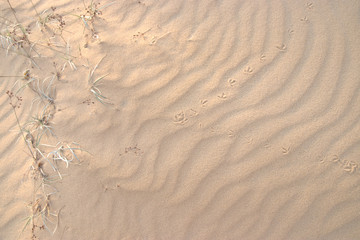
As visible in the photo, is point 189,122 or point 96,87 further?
point 96,87

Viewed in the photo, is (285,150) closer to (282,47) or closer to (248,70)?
(248,70)

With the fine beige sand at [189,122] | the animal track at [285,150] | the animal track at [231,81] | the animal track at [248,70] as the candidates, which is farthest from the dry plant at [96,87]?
the animal track at [285,150]

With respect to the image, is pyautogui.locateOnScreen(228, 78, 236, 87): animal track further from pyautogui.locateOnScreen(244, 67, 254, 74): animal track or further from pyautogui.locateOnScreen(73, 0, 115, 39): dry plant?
pyautogui.locateOnScreen(73, 0, 115, 39): dry plant

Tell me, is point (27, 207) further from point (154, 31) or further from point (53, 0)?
point (53, 0)

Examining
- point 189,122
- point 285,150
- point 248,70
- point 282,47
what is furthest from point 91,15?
point 285,150

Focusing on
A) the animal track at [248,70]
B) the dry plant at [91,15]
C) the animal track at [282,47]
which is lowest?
the animal track at [248,70]

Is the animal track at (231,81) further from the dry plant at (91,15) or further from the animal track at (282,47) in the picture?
the dry plant at (91,15)

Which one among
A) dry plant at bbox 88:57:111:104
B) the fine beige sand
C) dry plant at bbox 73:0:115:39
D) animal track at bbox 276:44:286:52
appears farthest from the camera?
dry plant at bbox 73:0:115:39

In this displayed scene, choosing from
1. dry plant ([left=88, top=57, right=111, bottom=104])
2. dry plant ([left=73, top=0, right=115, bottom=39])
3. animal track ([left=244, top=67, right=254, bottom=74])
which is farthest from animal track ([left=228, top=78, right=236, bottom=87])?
dry plant ([left=73, top=0, right=115, bottom=39])

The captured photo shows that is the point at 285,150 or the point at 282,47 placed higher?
the point at 282,47
